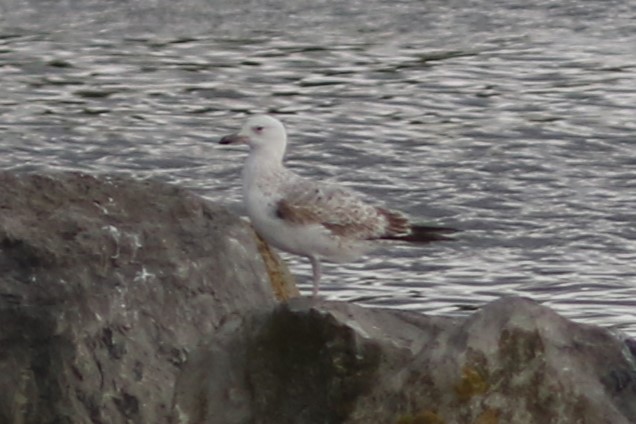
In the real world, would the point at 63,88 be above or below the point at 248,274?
below

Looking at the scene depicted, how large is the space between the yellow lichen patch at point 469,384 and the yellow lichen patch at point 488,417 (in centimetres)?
8

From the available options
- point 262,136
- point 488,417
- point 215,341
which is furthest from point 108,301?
point 488,417

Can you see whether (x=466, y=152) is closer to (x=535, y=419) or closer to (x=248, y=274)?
(x=248, y=274)

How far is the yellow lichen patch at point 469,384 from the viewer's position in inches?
258

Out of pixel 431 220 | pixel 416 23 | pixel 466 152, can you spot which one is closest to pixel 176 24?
pixel 416 23

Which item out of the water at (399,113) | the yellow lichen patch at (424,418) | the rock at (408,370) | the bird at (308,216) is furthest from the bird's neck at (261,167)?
the yellow lichen patch at (424,418)

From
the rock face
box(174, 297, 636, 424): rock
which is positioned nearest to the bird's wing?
the rock face

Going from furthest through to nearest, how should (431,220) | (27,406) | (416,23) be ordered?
(416,23)
(431,220)
(27,406)

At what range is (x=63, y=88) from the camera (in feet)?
51.9

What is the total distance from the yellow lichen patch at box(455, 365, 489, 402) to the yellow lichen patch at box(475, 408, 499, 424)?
8 cm

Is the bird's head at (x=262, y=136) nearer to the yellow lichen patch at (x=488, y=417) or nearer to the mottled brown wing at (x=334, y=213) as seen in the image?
the mottled brown wing at (x=334, y=213)

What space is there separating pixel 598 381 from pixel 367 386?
2.78ft

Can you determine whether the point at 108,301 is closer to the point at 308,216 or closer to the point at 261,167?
the point at 308,216

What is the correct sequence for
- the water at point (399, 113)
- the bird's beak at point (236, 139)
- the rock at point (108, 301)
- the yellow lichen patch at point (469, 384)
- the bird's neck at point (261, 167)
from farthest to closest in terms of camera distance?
the water at point (399, 113) → the bird's beak at point (236, 139) → the bird's neck at point (261, 167) → the rock at point (108, 301) → the yellow lichen patch at point (469, 384)
